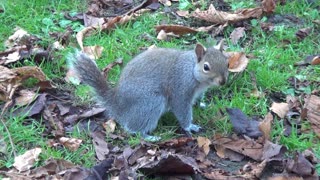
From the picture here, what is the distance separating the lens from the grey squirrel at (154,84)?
3.48 metres

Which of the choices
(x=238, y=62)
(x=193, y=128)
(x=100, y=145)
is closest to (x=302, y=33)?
(x=238, y=62)

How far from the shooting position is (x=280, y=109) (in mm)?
3631

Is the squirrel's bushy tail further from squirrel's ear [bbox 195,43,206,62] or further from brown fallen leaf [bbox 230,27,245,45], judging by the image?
brown fallen leaf [bbox 230,27,245,45]

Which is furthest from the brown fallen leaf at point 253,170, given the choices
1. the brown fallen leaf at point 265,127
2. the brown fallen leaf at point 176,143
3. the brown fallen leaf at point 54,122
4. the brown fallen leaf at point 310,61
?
the brown fallen leaf at point 310,61

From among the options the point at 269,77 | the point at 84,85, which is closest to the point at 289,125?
the point at 269,77

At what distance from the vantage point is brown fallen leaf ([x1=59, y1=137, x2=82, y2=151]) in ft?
10.8

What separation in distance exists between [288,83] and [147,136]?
1042mm

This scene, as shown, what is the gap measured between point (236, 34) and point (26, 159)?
1925 millimetres

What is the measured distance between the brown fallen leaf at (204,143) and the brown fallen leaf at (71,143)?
65cm

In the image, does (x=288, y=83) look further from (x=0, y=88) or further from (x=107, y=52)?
(x=0, y=88)

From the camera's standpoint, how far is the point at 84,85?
3.90 metres

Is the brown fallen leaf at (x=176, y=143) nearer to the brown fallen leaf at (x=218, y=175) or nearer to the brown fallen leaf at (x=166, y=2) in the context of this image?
the brown fallen leaf at (x=218, y=175)

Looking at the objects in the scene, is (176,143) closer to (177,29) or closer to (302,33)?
(177,29)

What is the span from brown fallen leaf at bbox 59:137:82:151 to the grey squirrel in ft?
1.03
